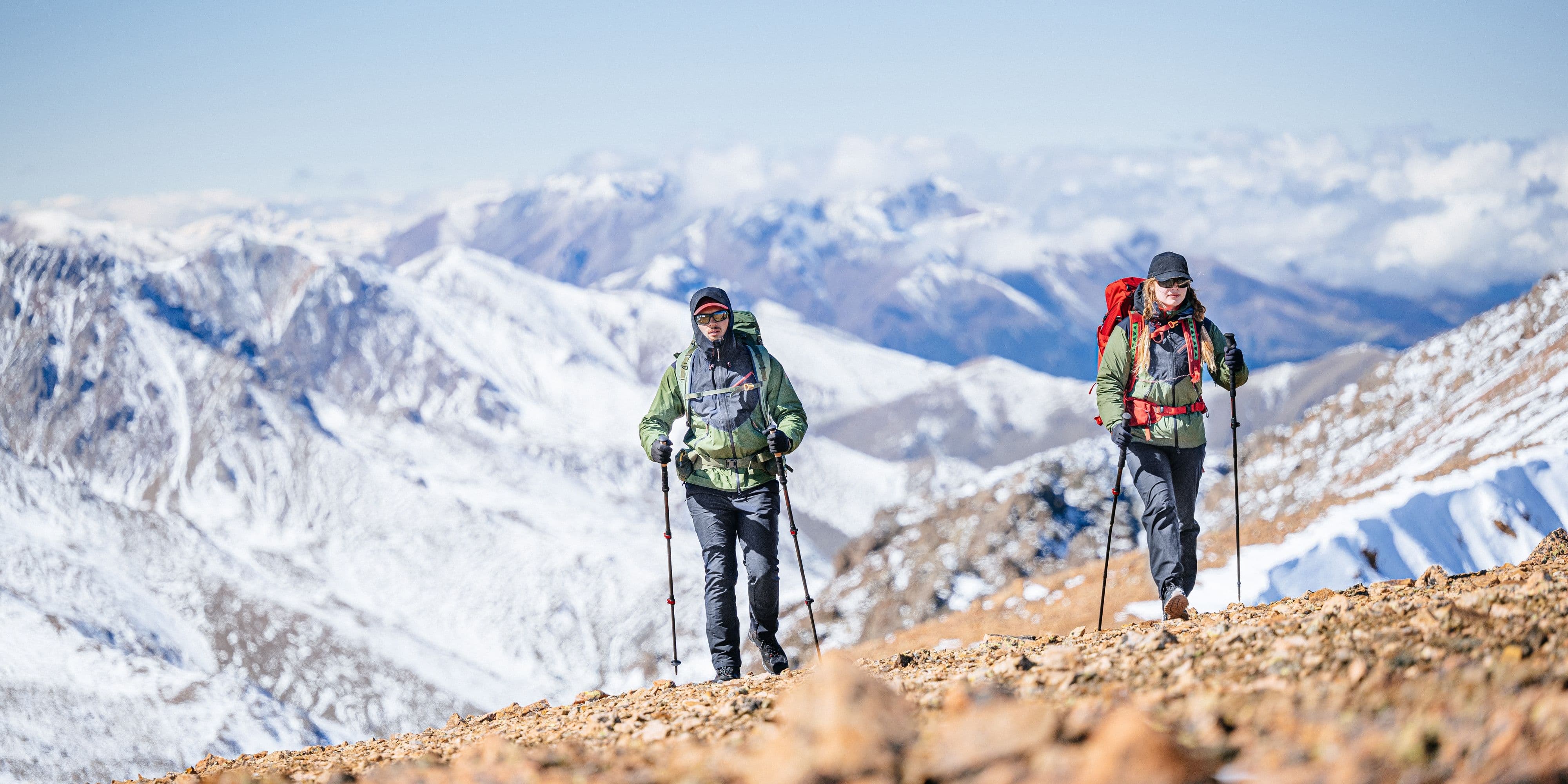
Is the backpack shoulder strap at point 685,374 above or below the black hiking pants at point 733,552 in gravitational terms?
above

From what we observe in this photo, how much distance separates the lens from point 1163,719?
15.4 feet

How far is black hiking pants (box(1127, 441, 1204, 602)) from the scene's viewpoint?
10.1 m

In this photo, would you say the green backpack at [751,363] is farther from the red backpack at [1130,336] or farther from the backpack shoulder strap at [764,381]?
the red backpack at [1130,336]

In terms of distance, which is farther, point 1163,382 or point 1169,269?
point 1163,382

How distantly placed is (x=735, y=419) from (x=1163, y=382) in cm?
402

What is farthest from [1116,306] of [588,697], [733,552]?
[588,697]

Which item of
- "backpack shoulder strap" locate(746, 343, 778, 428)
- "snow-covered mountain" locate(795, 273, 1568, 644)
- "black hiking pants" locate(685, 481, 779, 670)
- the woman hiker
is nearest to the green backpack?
"backpack shoulder strap" locate(746, 343, 778, 428)

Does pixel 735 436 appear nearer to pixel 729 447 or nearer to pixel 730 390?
pixel 729 447

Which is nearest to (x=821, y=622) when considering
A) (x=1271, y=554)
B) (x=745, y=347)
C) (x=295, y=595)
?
(x=1271, y=554)

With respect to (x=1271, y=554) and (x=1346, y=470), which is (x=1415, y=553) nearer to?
(x=1271, y=554)

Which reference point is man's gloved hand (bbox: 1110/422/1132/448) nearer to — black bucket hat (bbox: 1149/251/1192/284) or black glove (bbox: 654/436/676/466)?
black bucket hat (bbox: 1149/251/1192/284)

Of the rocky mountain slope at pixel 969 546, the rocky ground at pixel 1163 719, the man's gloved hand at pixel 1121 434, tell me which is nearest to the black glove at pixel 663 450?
the rocky ground at pixel 1163 719

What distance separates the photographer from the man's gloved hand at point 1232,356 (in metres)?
10.0

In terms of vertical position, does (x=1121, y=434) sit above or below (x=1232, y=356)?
below
